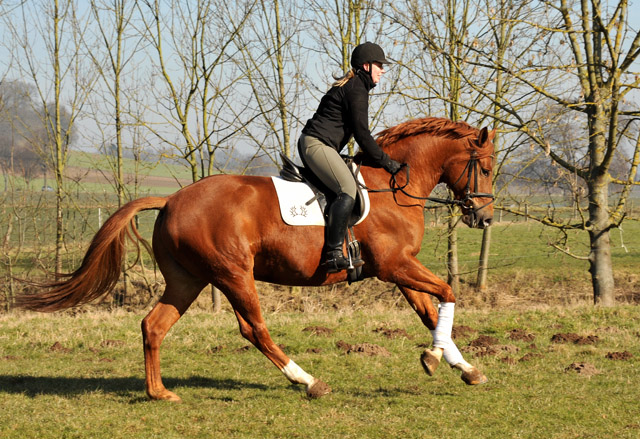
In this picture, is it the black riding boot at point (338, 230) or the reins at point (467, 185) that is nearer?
the black riding boot at point (338, 230)

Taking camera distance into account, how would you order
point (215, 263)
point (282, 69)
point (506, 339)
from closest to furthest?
1. point (215, 263)
2. point (506, 339)
3. point (282, 69)

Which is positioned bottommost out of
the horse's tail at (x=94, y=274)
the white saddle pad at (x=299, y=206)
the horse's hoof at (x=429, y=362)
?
the horse's hoof at (x=429, y=362)

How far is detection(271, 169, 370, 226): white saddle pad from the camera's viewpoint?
5.75 metres

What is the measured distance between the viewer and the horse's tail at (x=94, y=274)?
6.13 metres

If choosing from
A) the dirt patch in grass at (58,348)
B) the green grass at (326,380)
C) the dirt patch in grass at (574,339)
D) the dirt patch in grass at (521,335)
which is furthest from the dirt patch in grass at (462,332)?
the dirt patch in grass at (58,348)

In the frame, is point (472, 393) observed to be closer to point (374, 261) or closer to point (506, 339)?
point (374, 261)

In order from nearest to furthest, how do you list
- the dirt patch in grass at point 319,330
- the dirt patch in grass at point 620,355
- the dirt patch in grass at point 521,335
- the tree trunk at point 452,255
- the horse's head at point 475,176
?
the horse's head at point 475,176 → the dirt patch in grass at point 620,355 → the dirt patch in grass at point 521,335 → the dirt patch in grass at point 319,330 → the tree trunk at point 452,255

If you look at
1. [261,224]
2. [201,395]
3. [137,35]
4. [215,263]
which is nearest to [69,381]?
[201,395]

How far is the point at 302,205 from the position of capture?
228 inches

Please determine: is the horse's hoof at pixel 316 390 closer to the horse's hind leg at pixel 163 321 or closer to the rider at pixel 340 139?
the rider at pixel 340 139

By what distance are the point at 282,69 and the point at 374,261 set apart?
36.9 feet

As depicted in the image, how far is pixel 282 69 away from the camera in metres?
16.2

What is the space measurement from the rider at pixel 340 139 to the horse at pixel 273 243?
0.20 metres

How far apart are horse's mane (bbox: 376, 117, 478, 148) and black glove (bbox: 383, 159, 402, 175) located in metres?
0.30
